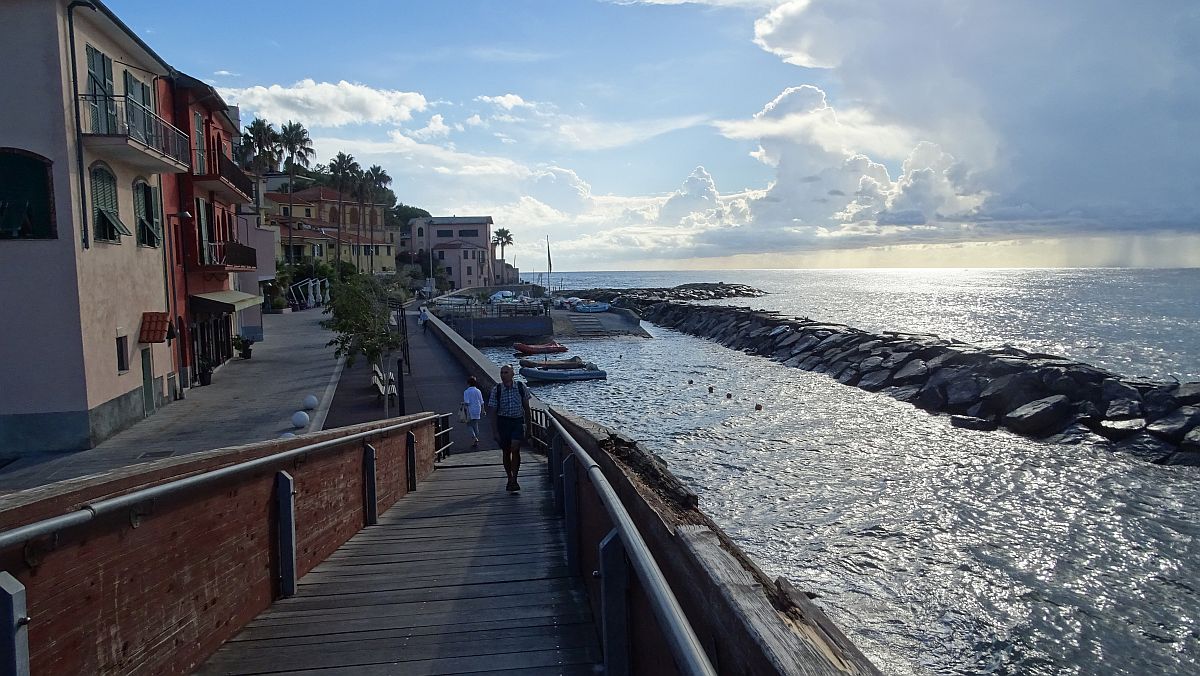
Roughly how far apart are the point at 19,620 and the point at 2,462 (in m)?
18.3

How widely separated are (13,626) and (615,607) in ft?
8.14

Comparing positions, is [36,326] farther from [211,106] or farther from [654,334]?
[654,334]

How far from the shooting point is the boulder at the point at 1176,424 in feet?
82.7

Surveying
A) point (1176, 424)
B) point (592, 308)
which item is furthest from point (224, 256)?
point (592, 308)

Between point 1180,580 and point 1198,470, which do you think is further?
point 1198,470

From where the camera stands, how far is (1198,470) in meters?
22.9

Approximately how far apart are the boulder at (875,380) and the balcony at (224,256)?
3019 centimetres

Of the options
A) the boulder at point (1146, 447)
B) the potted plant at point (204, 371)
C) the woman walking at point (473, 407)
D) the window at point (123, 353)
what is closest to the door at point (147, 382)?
the window at point (123, 353)

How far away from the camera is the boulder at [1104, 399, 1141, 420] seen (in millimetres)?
27875

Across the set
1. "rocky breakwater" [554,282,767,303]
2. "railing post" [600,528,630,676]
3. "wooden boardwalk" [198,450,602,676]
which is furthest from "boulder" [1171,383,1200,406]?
"rocky breakwater" [554,282,767,303]

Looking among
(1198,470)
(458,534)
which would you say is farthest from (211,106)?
(1198,470)

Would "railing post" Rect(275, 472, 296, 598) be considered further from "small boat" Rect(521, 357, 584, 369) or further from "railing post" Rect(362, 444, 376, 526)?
"small boat" Rect(521, 357, 584, 369)

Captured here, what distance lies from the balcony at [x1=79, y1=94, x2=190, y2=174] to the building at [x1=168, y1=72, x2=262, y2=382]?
4.03 metres

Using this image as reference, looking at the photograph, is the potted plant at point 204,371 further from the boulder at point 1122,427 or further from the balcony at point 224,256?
the boulder at point 1122,427
